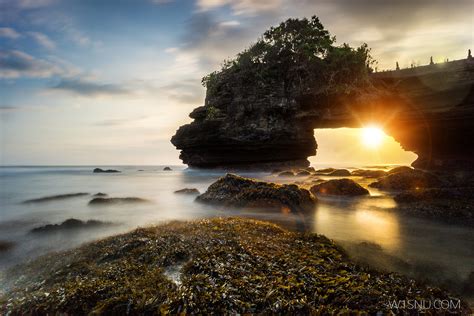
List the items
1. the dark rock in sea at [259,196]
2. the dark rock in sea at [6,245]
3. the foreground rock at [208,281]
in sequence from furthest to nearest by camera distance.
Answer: the dark rock in sea at [259,196], the dark rock in sea at [6,245], the foreground rock at [208,281]

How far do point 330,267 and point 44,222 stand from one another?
835cm

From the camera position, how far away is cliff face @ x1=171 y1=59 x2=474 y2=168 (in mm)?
18750

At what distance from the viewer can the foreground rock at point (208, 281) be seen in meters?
2.82

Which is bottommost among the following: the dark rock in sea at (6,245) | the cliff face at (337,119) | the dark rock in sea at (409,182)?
the dark rock in sea at (409,182)

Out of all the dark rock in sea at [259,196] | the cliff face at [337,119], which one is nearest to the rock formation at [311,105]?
the cliff face at [337,119]

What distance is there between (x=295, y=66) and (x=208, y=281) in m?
22.2

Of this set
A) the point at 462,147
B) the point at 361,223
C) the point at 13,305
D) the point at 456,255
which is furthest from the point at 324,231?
the point at 462,147

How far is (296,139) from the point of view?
24.4m

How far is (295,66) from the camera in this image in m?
22.8

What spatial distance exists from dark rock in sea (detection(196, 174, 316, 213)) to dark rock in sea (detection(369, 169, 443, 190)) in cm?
549

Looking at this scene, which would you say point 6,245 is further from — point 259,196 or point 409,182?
point 409,182

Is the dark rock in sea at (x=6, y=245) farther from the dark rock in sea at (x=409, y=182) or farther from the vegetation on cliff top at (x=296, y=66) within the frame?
the vegetation on cliff top at (x=296, y=66)

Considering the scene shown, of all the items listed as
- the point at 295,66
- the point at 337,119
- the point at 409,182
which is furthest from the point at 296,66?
the point at 409,182

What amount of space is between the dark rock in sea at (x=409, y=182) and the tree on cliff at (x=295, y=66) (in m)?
10.2
